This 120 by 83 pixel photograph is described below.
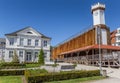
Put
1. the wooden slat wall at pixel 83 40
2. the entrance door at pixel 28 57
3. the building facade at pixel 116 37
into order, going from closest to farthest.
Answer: the wooden slat wall at pixel 83 40 → the entrance door at pixel 28 57 → the building facade at pixel 116 37

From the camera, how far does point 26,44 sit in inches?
1651

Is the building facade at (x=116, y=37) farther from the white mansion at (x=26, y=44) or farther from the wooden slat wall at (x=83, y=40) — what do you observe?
the white mansion at (x=26, y=44)

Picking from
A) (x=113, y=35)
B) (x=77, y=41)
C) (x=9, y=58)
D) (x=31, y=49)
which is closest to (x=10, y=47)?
(x=9, y=58)

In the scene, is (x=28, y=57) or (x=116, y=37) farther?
(x=116, y=37)

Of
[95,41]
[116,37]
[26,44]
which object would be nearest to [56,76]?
[95,41]

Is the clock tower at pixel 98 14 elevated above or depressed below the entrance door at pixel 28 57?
above

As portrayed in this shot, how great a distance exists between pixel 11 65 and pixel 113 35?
44.5 metres

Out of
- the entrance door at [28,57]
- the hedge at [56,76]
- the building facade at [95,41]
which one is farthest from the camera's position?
the entrance door at [28,57]

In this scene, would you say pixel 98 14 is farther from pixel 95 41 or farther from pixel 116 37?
pixel 116 37

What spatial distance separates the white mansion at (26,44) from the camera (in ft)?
132

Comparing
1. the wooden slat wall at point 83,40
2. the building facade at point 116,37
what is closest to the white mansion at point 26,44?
the wooden slat wall at point 83,40

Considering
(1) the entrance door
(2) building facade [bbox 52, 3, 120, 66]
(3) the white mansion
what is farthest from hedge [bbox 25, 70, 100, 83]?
(1) the entrance door

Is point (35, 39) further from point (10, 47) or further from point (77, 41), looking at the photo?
point (77, 41)

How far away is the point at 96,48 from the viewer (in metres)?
33.2
